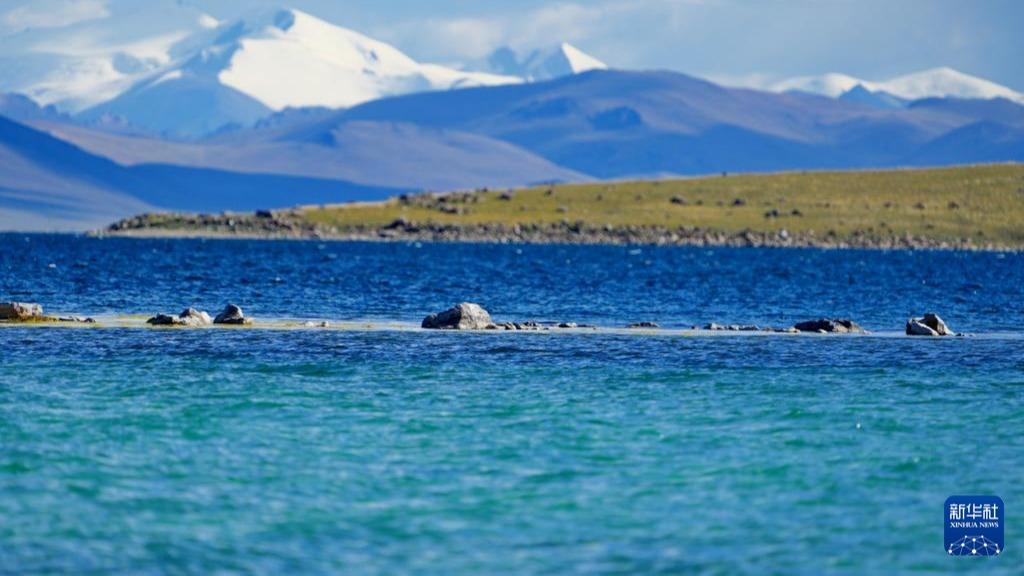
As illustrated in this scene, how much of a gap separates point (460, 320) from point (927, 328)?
51.3ft

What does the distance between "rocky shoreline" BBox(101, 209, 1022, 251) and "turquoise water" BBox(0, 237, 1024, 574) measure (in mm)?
121909

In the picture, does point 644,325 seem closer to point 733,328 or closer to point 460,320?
point 733,328

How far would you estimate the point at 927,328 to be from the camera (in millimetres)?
54562

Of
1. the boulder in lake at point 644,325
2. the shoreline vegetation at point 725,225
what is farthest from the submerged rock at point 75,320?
the shoreline vegetation at point 725,225

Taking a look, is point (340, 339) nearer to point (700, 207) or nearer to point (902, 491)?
point (902, 491)

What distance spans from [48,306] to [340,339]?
19.0 metres

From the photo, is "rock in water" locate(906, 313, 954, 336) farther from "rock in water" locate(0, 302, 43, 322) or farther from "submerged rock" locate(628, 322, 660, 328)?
"rock in water" locate(0, 302, 43, 322)

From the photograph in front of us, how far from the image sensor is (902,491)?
2675 cm

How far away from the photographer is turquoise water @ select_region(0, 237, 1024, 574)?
23.0 m

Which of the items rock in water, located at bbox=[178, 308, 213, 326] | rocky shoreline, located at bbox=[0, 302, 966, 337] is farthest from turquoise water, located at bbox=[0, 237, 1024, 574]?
rock in water, located at bbox=[178, 308, 213, 326]

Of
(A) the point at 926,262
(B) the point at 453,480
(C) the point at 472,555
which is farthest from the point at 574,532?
(A) the point at 926,262

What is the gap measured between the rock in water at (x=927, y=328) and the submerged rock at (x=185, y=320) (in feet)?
76.5

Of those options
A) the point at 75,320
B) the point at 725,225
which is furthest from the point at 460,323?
the point at 725,225

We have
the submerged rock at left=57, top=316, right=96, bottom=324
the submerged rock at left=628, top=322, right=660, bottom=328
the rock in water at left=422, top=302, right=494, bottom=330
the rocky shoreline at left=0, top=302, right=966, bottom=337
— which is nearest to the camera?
the rocky shoreline at left=0, top=302, right=966, bottom=337
